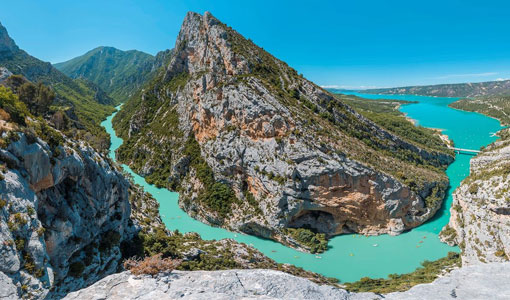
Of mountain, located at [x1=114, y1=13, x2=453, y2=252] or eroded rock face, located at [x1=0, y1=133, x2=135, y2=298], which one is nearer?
eroded rock face, located at [x1=0, y1=133, x2=135, y2=298]

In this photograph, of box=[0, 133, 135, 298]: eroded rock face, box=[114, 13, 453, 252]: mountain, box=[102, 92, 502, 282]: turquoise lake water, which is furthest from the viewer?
box=[114, 13, 453, 252]: mountain

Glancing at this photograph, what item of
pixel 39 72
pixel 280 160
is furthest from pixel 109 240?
pixel 39 72

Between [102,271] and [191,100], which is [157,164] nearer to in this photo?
[191,100]

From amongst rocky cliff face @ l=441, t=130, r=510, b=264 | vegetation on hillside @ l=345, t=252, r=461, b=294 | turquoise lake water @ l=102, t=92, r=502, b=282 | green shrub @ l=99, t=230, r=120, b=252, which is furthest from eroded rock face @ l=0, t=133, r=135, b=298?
rocky cliff face @ l=441, t=130, r=510, b=264

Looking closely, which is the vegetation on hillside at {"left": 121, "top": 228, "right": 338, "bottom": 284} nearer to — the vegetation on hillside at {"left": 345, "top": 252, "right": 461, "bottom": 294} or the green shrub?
the green shrub

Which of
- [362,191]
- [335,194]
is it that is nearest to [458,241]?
[362,191]

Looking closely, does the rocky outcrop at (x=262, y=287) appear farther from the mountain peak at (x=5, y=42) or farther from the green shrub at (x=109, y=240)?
the mountain peak at (x=5, y=42)

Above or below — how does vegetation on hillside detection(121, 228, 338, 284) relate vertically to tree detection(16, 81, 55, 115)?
below
